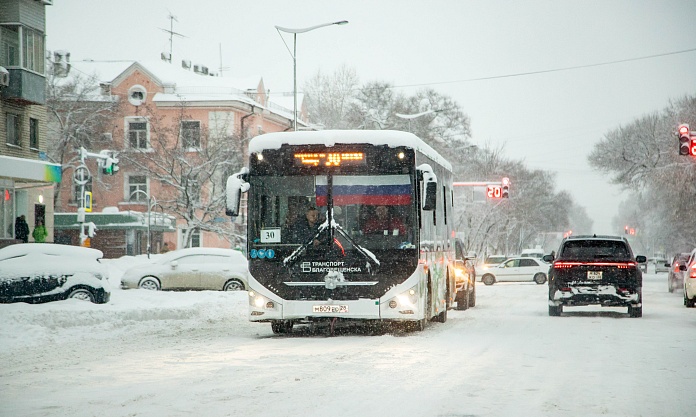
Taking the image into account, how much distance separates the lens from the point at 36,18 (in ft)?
141

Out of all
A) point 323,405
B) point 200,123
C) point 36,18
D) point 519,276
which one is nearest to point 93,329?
point 323,405

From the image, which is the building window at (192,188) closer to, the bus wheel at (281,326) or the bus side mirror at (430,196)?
the bus wheel at (281,326)

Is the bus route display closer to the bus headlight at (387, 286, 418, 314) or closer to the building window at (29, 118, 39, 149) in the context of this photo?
the bus headlight at (387, 286, 418, 314)

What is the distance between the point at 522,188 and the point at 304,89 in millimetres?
22019

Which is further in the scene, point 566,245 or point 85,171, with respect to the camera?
point 85,171

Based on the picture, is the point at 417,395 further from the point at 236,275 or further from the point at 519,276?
the point at 519,276

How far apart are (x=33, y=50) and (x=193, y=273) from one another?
15.6 metres

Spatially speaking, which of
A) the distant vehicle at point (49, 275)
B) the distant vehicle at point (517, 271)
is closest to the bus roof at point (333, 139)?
the distant vehicle at point (49, 275)

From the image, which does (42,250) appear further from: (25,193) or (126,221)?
(126,221)

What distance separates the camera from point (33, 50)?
4275cm

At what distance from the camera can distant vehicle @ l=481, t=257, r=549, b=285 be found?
56.1 m

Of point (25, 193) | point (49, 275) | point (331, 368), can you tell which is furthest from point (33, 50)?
point (331, 368)

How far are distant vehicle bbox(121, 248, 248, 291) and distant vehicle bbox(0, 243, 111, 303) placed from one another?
31.3ft

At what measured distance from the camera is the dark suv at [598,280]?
73.6ft
